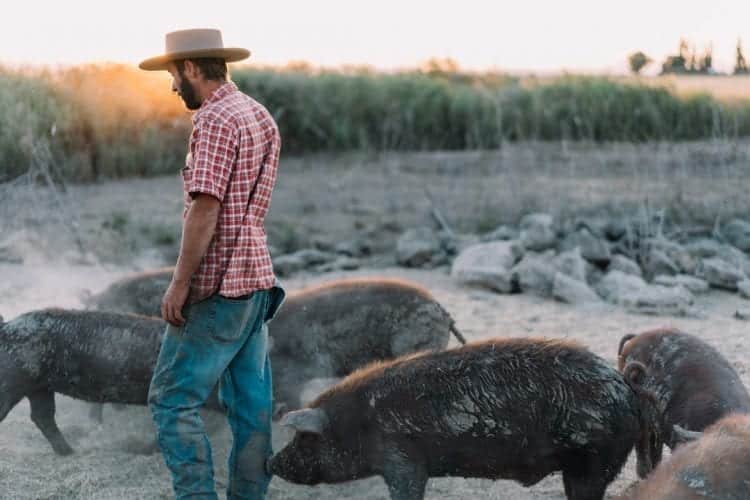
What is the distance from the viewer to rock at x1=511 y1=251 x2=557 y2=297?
11266 millimetres

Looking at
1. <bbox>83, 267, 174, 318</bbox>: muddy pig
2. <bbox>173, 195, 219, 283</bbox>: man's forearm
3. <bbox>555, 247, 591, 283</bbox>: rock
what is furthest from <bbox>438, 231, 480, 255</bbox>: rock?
<bbox>173, 195, 219, 283</bbox>: man's forearm

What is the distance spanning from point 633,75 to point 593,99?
3.58 feet

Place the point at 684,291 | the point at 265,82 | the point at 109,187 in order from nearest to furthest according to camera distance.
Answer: the point at 684,291 < the point at 109,187 < the point at 265,82

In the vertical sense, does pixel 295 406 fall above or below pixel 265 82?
below

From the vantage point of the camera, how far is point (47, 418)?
260 inches

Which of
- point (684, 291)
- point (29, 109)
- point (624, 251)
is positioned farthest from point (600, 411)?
point (29, 109)

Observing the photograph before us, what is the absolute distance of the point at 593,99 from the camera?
65.4ft

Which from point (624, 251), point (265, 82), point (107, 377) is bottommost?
point (624, 251)

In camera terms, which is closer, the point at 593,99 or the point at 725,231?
the point at 725,231

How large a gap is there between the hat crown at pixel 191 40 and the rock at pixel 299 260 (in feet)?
24.6

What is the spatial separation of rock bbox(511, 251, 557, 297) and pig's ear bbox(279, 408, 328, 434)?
632 centimetres

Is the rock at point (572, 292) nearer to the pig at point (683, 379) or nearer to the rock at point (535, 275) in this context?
the rock at point (535, 275)

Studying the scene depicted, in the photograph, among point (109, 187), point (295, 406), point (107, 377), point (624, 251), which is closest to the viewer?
point (107, 377)

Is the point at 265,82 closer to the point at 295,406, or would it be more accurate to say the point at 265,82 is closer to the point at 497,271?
the point at 497,271
